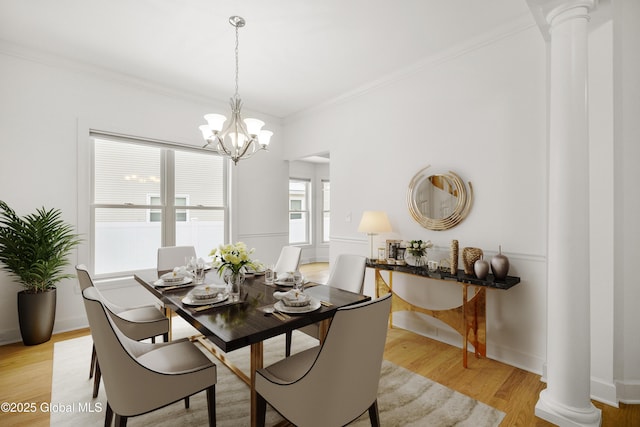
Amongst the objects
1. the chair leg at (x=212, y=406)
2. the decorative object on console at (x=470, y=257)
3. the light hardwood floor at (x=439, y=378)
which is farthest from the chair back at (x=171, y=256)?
the decorative object on console at (x=470, y=257)

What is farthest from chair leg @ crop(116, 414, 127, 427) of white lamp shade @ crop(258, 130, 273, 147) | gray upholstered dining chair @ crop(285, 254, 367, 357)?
white lamp shade @ crop(258, 130, 273, 147)

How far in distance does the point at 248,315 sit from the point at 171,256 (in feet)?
6.37

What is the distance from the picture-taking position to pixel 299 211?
7.88m

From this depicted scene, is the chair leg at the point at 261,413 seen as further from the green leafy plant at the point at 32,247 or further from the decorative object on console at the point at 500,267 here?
the green leafy plant at the point at 32,247

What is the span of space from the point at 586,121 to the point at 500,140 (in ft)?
2.86

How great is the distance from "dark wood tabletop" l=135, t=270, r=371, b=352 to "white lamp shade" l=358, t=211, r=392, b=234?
124 cm

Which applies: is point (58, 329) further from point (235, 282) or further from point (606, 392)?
point (606, 392)

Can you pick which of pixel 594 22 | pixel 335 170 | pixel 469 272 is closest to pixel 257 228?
pixel 335 170

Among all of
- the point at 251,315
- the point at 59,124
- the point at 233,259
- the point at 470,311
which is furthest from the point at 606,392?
the point at 59,124

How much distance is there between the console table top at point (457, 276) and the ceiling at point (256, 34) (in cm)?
221

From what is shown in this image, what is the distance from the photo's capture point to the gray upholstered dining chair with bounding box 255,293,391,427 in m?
1.23

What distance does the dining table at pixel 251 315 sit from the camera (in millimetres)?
1451

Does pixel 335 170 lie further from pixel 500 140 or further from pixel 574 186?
pixel 574 186

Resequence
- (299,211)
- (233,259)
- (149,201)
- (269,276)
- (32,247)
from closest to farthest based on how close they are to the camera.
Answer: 1. (233,259)
2. (269,276)
3. (32,247)
4. (149,201)
5. (299,211)
